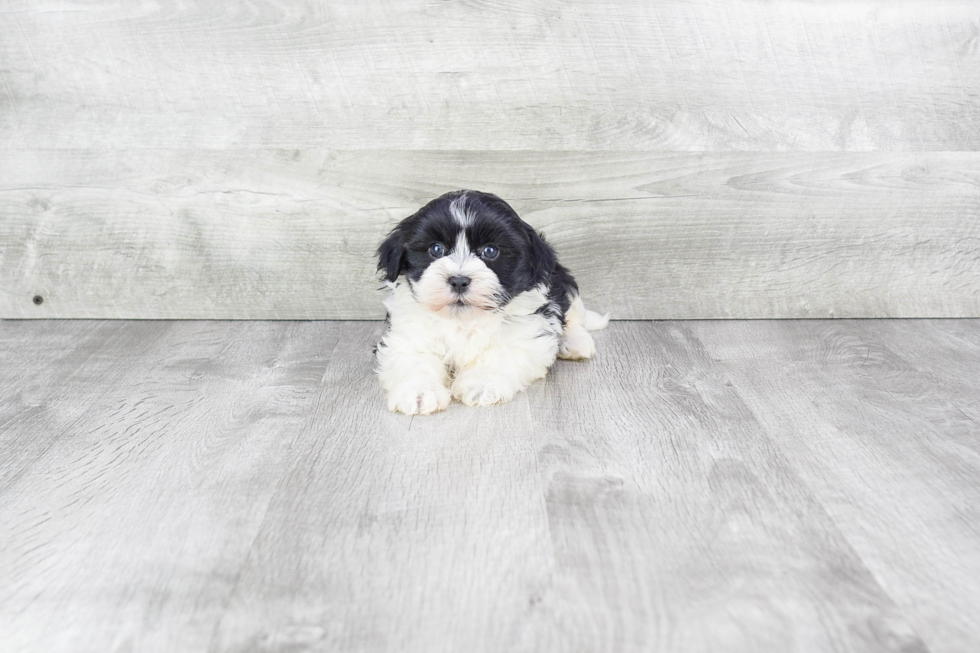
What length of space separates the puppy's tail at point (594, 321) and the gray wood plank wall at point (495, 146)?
3.9 inches

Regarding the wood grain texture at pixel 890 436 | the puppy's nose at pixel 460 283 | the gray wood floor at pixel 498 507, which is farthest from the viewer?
the puppy's nose at pixel 460 283

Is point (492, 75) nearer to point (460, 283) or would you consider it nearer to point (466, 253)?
point (466, 253)

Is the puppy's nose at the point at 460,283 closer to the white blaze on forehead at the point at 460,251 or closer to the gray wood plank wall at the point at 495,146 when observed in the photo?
the white blaze on forehead at the point at 460,251

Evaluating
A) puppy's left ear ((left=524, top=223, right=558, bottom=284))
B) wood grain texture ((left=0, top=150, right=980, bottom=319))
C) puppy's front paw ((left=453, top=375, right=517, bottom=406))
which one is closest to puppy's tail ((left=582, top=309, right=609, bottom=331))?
wood grain texture ((left=0, top=150, right=980, bottom=319))

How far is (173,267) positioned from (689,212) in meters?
1.79

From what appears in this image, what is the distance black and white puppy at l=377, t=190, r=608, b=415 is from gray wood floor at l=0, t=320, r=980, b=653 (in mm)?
80

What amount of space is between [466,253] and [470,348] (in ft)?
0.94

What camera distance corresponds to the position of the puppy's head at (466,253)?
2.01m

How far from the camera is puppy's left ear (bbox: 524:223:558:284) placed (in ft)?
7.04

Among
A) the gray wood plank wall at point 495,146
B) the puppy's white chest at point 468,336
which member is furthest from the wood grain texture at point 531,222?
the puppy's white chest at point 468,336

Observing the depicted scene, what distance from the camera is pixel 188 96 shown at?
2650mm

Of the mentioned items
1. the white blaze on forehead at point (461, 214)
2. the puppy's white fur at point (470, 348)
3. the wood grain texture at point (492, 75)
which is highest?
the wood grain texture at point (492, 75)

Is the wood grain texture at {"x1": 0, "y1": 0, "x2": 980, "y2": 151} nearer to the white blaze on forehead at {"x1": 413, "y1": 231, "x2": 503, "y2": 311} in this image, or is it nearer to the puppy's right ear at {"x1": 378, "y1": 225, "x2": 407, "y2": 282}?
the puppy's right ear at {"x1": 378, "y1": 225, "x2": 407, "y2": 282}

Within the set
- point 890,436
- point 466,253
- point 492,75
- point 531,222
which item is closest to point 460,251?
point 466,253
